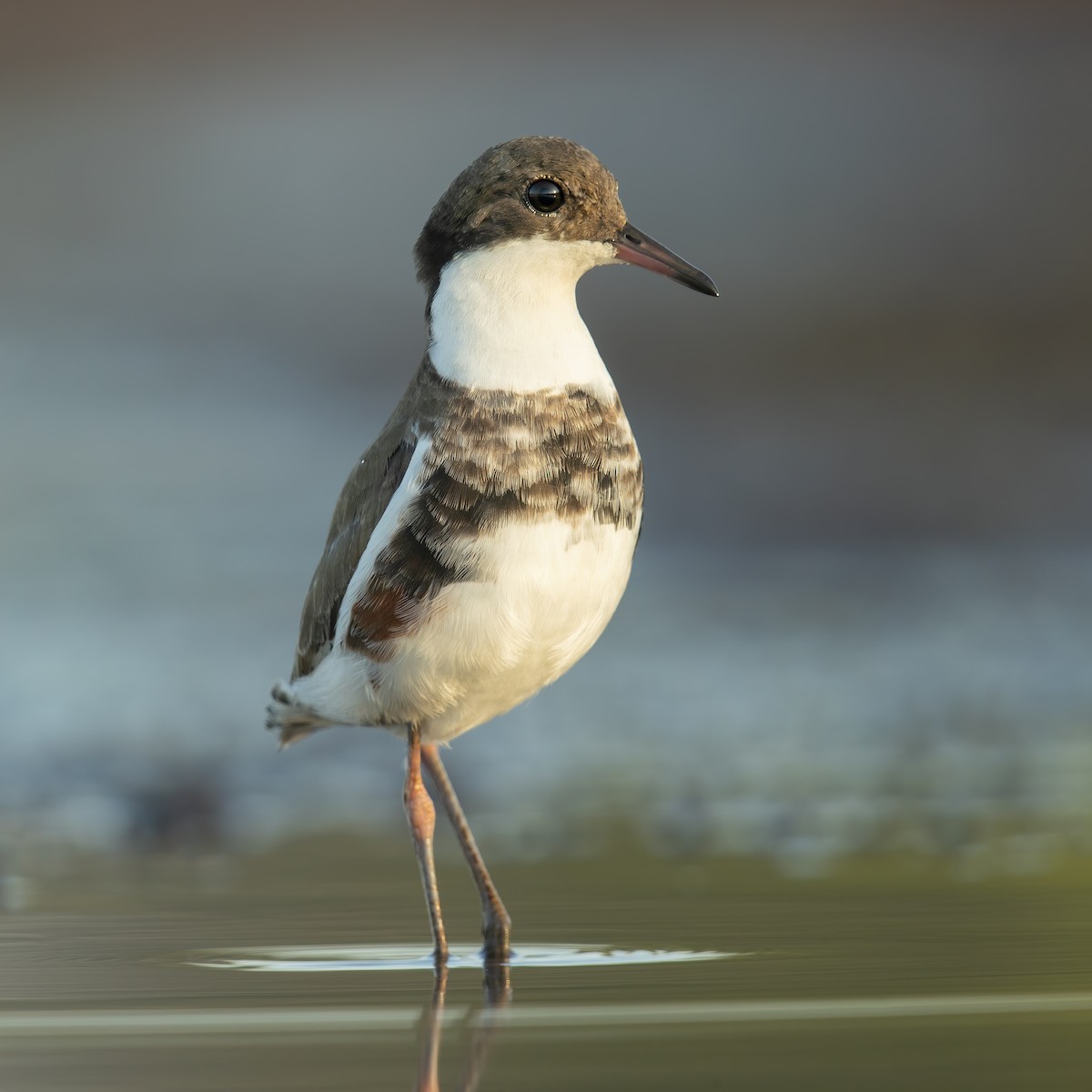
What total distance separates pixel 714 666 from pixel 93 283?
9866 mm

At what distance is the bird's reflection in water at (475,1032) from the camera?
468 centimetres

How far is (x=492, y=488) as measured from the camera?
20.3 feet

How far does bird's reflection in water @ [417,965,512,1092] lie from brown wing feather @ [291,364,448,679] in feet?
4.06

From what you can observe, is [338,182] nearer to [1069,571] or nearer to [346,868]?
[1069,571]

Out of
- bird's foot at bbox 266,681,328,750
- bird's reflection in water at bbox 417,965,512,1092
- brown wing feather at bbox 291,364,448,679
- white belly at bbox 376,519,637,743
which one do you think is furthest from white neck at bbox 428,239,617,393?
bird's reflection in water at bbox 417,965,512,1092

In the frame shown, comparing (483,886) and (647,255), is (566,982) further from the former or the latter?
(647,255)

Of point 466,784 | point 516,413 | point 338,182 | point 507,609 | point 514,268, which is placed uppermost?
point 338,182

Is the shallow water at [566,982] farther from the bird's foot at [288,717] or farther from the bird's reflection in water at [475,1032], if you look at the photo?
the bird's foot at [288,717]

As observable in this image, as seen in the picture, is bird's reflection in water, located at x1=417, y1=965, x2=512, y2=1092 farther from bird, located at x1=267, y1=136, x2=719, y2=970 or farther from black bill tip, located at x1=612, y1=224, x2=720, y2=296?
black bill tip, located at x1=612, y1=224, x2=720, y2=296

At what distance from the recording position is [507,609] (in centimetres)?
623

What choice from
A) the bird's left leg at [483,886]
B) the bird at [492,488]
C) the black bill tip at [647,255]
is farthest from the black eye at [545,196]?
the bird's left leg at [483,886]

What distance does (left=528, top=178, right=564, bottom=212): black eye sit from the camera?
6512 mm

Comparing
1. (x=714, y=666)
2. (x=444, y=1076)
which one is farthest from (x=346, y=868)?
(x=714, y=666)

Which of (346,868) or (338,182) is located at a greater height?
(338,182)
